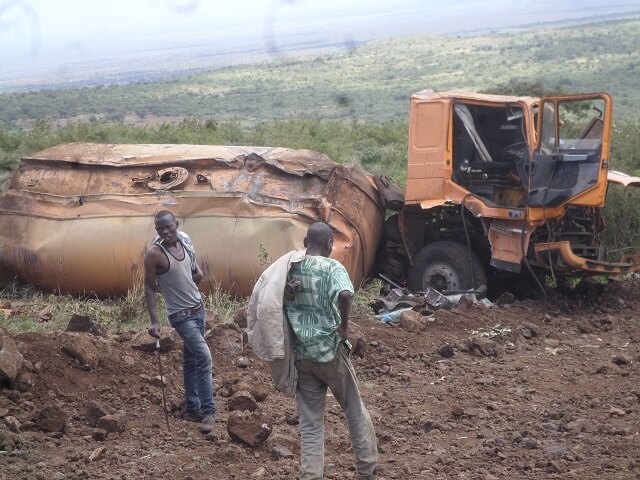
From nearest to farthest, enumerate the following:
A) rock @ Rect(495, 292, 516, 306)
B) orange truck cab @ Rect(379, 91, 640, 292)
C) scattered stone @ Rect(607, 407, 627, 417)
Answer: scattered stone @ Rect(607, 407, 627, 417) → orange truck cab @ Rect(379, 91, 640, 292) → rock @ Rect(495, 292, 516, 306)

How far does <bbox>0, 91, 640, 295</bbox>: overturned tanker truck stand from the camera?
12031 mm

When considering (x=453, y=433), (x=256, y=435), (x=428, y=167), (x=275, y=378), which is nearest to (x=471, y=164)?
(x=428, y=167)

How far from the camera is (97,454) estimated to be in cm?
680

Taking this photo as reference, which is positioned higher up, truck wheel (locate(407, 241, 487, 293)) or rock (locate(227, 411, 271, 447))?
rock (locate(227, 411, 271, 447))

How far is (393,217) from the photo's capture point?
45.1 ft

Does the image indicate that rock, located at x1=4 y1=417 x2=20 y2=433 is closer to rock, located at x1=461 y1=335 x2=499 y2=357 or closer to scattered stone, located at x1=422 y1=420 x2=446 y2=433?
scattered stone, located at x1=422 y1=420 x2=446 y2=433

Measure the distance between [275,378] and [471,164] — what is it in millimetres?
7564

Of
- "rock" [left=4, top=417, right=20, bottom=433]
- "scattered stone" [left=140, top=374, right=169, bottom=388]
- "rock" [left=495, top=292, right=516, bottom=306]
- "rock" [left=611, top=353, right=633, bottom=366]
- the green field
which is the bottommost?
the green field

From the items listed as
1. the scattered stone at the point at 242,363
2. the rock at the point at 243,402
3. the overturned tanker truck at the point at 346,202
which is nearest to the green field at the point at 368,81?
the overturned tanker truck at the point at 346,202

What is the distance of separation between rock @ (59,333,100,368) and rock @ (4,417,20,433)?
1.26m

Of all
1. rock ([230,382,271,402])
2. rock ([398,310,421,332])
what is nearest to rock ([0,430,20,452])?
rock ([230,382,271,402])

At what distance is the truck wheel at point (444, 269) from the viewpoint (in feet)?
42.4

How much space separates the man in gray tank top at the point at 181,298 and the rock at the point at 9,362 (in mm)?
1259

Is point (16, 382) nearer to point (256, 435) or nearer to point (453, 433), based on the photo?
point (256, 435)
